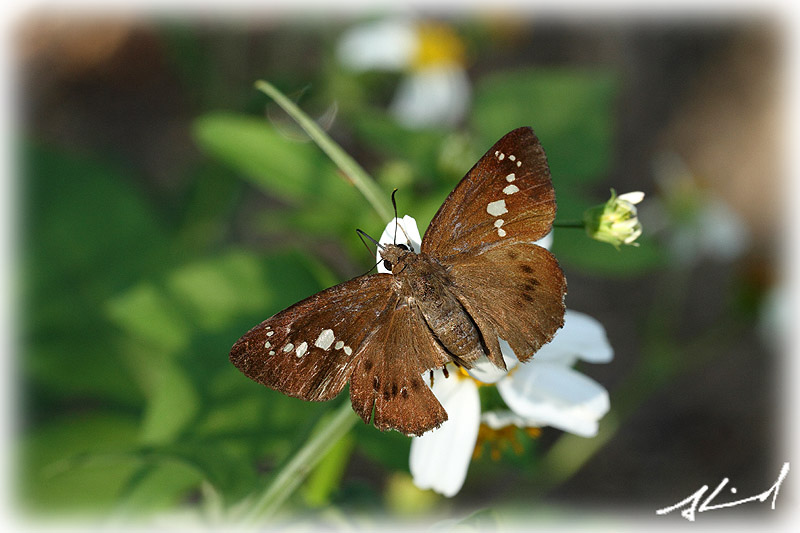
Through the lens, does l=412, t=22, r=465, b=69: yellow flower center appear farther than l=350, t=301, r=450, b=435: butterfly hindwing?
Yes

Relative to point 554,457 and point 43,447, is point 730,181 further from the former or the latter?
point 43,447

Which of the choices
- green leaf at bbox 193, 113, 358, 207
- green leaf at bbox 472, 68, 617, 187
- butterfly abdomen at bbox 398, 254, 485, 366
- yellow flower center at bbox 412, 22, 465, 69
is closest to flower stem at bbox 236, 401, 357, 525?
butterfly abdomen at bbox 398, 254, 485, 366

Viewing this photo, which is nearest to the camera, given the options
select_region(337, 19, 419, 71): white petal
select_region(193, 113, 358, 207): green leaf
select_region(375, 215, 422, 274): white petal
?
select_region(375, 215, 422, 274): white petal

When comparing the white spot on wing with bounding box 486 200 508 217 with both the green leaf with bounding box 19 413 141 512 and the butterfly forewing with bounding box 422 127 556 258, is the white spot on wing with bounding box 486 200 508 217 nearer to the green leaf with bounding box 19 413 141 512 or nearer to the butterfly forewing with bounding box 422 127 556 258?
the butterfly forewing with bounding box 422 127 556 258

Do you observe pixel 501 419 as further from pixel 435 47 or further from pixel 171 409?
Result: pixel 435 47

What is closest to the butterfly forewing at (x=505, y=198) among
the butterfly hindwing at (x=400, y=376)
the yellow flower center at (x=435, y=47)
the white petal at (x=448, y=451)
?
the butterfly hindwing at (x=400, y=376)

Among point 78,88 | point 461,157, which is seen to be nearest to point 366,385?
point 461,157
